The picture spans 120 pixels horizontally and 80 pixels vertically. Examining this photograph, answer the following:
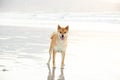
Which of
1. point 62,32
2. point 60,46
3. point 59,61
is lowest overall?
point 59,61

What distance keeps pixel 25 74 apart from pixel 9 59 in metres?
2.34

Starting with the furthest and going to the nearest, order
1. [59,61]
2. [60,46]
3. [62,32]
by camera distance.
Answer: [59,61]
[60,46]
[62,32]

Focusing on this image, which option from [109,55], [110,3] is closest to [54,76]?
[109,55]

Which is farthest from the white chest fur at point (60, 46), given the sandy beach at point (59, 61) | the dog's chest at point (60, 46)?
the sandy beach at point (59, 61)

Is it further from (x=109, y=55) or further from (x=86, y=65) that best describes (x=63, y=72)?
(x=109, y=55)

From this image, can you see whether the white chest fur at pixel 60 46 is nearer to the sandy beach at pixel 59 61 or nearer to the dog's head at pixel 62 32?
the dog's head at pixel 62 32

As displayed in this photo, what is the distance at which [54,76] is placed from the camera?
8867 millimetres

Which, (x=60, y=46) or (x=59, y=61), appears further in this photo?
(x=59, y=61)

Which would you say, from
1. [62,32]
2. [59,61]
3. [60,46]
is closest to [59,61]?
[59,61]

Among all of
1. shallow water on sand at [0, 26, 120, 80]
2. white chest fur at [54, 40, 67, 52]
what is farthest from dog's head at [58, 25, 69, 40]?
shallow water on sand at [0, 26, 120, 80]

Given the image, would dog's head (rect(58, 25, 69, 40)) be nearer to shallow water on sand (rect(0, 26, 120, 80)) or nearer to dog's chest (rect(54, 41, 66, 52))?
dog's chest (rect(54, 41, 66, 52))

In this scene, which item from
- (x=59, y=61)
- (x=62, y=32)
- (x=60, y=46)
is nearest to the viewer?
(x=62, y=32)

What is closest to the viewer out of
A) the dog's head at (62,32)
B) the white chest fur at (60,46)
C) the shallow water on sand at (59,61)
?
the shallow water on sand at (59,61)

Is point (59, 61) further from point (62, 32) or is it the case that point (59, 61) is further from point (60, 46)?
point (62, 32)
